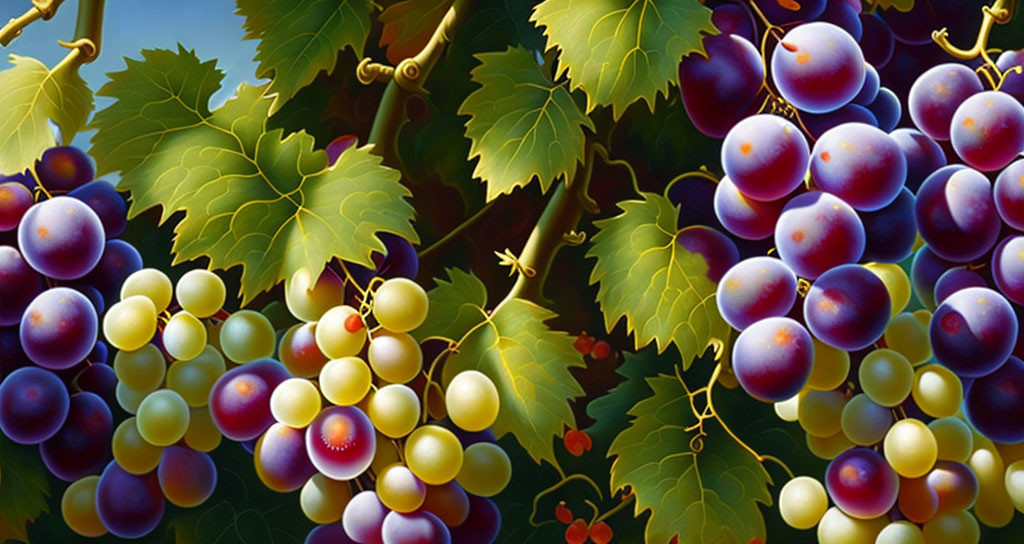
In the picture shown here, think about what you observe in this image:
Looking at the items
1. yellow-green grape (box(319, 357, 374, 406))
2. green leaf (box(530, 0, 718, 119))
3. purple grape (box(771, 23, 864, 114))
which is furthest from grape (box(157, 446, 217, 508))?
purple grape (box(771, 23, 864, 114))

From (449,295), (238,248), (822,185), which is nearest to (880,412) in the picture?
(822,185)

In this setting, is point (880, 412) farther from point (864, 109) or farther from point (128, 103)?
point (128, 103)

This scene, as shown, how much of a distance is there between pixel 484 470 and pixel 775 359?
0.63 ft

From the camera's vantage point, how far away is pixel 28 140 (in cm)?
72

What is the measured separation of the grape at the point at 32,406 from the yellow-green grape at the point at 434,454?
0.23m

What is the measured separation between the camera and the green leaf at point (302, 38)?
27.5 inches

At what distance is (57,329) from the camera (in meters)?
0.67

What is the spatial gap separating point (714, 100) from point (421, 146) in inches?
8.9

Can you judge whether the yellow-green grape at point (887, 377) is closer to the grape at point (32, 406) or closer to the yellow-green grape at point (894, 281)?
the yellow-green grape at point (894, 281)

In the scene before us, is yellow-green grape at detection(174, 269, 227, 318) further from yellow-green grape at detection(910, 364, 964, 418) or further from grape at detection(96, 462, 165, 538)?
yellow-green grape at detection(910, 364, 964, 418)

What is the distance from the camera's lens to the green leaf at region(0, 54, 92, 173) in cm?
72

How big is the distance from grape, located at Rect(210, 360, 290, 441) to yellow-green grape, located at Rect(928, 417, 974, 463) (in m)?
0.41

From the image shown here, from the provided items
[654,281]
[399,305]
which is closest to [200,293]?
[399,305]

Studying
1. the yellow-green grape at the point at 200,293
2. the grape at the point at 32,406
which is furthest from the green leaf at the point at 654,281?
the grape at the point at 32,406
